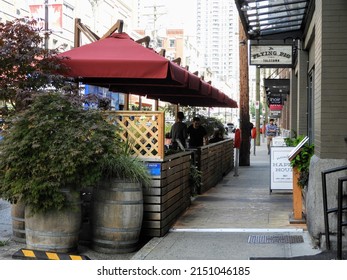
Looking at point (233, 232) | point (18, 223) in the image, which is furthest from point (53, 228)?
point (233, 232)

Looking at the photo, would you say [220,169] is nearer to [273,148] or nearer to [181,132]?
[181,132]

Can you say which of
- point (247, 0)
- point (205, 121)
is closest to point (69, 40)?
point (205, 121)

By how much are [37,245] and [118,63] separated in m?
2.81

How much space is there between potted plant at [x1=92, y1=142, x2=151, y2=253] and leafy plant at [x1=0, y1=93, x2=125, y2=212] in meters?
0.28

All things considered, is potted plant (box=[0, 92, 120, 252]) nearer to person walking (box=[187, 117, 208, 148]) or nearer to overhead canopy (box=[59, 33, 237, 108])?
overhead canopy (box=[59, 33, 237, 108])

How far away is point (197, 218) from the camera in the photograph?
29.2 ft

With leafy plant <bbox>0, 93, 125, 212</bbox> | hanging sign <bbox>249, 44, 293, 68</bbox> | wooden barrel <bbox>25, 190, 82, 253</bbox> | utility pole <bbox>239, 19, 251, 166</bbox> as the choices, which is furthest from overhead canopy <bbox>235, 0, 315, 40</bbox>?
utility pole <bbox>239, 19, 251, 166</bbox>

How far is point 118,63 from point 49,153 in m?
2.01

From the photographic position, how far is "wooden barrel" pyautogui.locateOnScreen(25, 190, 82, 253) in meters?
6.36

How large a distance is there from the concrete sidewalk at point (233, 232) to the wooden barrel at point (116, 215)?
30cm

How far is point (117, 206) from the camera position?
6602 mm

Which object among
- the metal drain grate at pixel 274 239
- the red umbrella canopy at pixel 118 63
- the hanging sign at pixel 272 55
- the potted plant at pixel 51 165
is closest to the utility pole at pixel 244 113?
the hanging sign at pixel 272 55

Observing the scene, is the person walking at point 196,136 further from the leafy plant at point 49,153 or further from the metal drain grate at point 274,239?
the leafy plant at point 49,153

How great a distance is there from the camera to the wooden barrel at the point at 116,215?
6.62m
